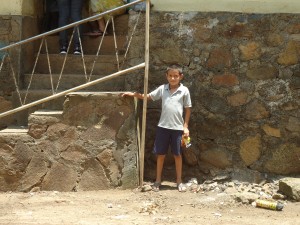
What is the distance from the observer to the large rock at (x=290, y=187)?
14.1ft

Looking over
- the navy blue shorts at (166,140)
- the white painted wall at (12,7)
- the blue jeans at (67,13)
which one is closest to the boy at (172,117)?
the navy blue shorts at (166,140)

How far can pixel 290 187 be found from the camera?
14.2ft

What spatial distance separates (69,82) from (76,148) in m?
1.04

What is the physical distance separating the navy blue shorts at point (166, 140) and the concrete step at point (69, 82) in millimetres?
879

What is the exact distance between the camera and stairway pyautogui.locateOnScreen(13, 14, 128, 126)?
5.15m

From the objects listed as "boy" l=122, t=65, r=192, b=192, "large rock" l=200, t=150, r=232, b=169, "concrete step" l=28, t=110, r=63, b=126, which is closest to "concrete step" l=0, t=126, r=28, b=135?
"concrete step" l=28, t=110, r=63, b=126

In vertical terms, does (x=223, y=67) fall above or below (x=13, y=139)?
above

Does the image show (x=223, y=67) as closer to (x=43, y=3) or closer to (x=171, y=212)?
(x=171, y=212)

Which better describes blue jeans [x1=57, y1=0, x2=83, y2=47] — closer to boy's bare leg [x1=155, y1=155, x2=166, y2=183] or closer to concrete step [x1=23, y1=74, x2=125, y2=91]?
concrete step [x1=23, y1=74, x2=125, y2=91]

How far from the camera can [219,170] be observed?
4.93 metres

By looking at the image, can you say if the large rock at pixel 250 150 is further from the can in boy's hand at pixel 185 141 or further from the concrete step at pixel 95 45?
the concrete step at pixel 95 45

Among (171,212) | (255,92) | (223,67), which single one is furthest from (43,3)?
(171,212)

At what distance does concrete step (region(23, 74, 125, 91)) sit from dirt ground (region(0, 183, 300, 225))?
1.27 meters

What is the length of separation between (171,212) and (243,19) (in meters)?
2.20
